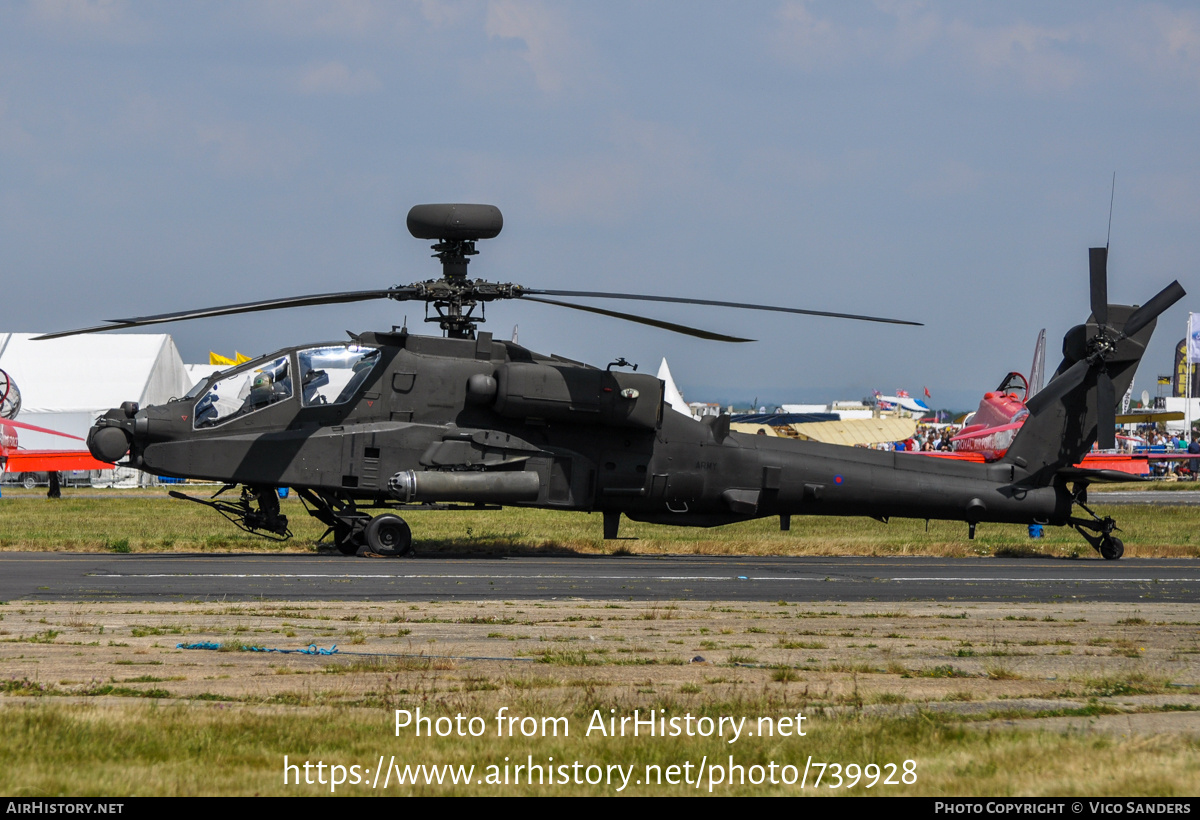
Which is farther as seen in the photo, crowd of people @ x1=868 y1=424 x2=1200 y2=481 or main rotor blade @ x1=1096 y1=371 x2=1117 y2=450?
crowd of people @ x1=868 y1=424 x2=1200 y2=481

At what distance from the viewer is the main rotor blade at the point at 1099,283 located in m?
21.6

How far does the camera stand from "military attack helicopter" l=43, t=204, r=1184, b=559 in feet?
59.7

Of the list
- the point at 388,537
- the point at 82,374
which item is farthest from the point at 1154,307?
the point at 82,374

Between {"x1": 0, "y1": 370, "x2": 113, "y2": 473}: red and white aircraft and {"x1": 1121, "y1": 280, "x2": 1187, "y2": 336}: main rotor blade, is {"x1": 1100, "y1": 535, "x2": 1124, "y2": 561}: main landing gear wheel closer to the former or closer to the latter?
{"x1": 1121, "y1": 280, "x2": 1187, "y2": 336}: main rotor blade

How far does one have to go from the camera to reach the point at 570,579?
1605cm

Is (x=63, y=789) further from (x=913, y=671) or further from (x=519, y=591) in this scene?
(x=519, y=591)

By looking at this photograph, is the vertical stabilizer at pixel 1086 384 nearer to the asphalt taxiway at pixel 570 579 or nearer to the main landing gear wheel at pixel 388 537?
the asphalt taxiway at pixel 570 579

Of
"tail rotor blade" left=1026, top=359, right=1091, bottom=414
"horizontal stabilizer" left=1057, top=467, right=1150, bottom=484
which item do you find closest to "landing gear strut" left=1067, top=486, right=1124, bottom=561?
"horizontal stabilizer" left=1057, top=467, right=1150, bottom=484

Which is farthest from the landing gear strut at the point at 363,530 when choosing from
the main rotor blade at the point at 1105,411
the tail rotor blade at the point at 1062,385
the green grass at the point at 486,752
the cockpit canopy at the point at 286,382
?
the main rotor blade at the point at 1105,411

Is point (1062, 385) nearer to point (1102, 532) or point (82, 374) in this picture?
point (1102, 532)

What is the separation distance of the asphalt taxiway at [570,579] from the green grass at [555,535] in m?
1.90

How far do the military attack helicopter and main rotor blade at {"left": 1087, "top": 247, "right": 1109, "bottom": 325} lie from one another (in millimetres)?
1767

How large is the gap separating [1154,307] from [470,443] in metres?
13.0
